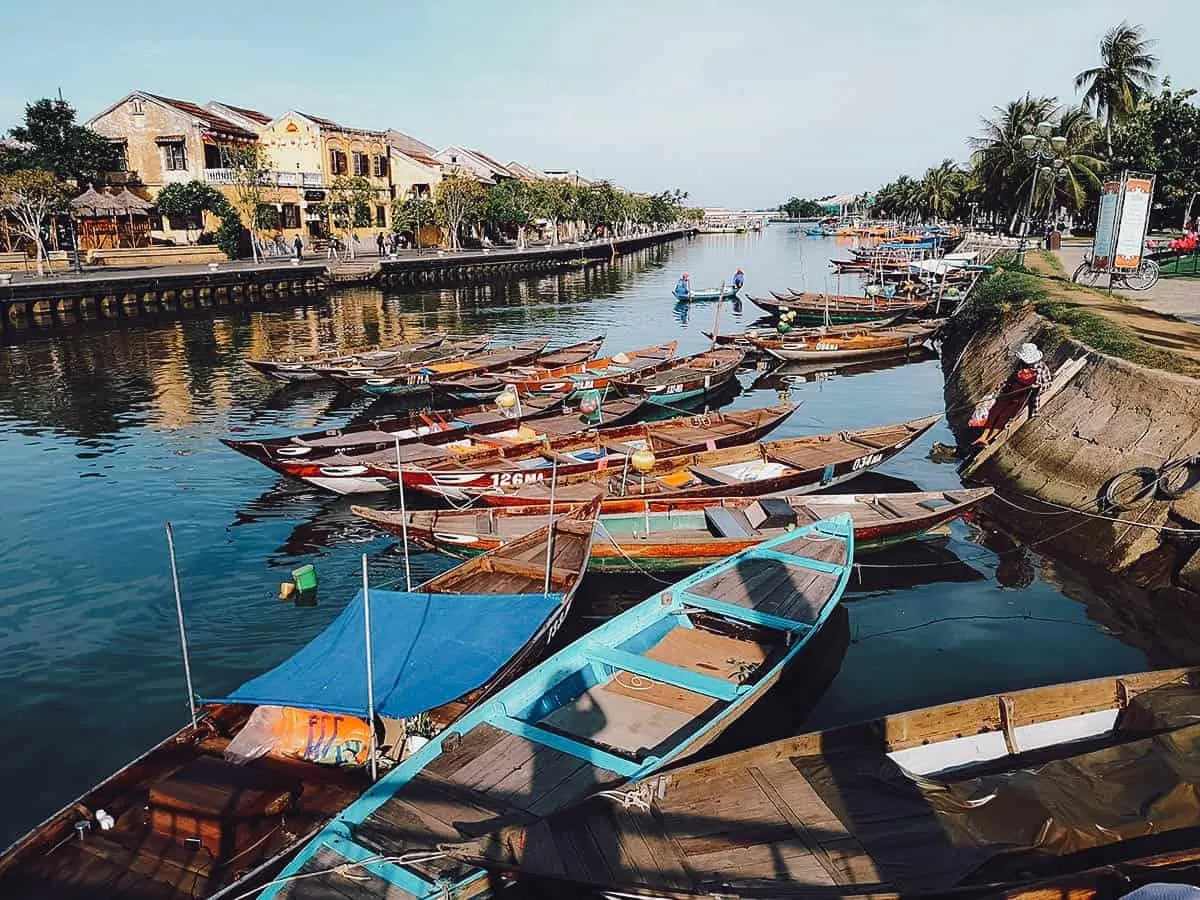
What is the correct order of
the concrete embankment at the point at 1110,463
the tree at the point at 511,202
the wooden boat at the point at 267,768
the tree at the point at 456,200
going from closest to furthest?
the wooden boat at the point at 267,768, the concrete embankment at the point at 1110,463, the tree at the point at 456,200, the tree at the point at 511,202

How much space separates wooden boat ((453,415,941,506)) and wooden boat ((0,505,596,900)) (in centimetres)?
560

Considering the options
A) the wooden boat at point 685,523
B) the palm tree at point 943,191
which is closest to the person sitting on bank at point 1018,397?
the wooden boat at point 685,523

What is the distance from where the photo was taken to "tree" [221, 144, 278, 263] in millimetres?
64312

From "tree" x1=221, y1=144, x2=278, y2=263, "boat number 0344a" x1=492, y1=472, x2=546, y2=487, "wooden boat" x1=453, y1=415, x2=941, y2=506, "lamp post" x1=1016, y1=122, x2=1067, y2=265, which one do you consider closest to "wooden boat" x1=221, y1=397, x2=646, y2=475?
"boat number 0344a" x1=492, y1=472, x2=546, y2=487

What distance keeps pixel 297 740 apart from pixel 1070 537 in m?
15.6

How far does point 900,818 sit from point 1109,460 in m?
13.6

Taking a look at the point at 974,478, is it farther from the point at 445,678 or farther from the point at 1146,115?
the point at 1146,115

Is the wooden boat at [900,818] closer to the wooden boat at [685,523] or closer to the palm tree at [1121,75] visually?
the wooden boat at [685,523]

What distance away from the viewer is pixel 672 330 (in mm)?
49062

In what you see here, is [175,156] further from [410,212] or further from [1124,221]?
[1124,221]

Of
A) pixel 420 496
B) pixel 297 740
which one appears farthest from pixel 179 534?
pixel 297 740

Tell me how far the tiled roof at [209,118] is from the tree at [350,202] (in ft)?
29.4

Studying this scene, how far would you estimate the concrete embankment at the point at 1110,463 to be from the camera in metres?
15.0

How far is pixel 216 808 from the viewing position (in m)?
7.84
